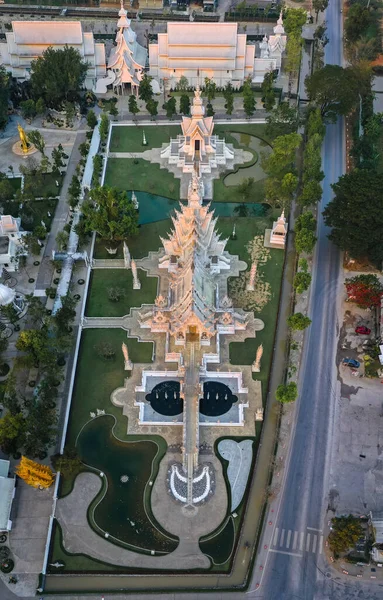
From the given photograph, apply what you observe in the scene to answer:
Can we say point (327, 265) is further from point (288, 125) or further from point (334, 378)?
point (288, 125)

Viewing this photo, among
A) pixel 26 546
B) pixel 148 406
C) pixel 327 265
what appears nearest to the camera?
pixel 26 546

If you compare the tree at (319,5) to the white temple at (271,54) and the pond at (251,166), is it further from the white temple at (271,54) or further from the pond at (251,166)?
the pond at (251,166)

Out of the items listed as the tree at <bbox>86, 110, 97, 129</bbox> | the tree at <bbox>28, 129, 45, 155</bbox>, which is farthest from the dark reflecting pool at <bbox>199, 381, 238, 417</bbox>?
the tree at <bbox>86, 110, 97, 129</bbox>

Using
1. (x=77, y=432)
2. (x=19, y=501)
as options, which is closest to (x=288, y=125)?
(x=77, y=432)

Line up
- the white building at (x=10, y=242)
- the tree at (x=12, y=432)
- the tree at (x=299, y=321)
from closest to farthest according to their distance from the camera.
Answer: the tree at (x=12, y=432), the tree at (x=299, y=321), the white building at (x=10, y=242)

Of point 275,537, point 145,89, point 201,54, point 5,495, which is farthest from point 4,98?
point 275,537

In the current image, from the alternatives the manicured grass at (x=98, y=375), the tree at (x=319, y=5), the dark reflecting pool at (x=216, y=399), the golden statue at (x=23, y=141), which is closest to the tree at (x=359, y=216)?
the dark reflecting pool at (x=216, y=399)

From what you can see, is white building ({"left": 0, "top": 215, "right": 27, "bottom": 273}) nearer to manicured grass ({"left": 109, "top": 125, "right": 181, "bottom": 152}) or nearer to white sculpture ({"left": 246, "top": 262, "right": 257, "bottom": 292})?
manicured grass ({"left": 109, "top": 125, "right": 181, "bottom": 152})
